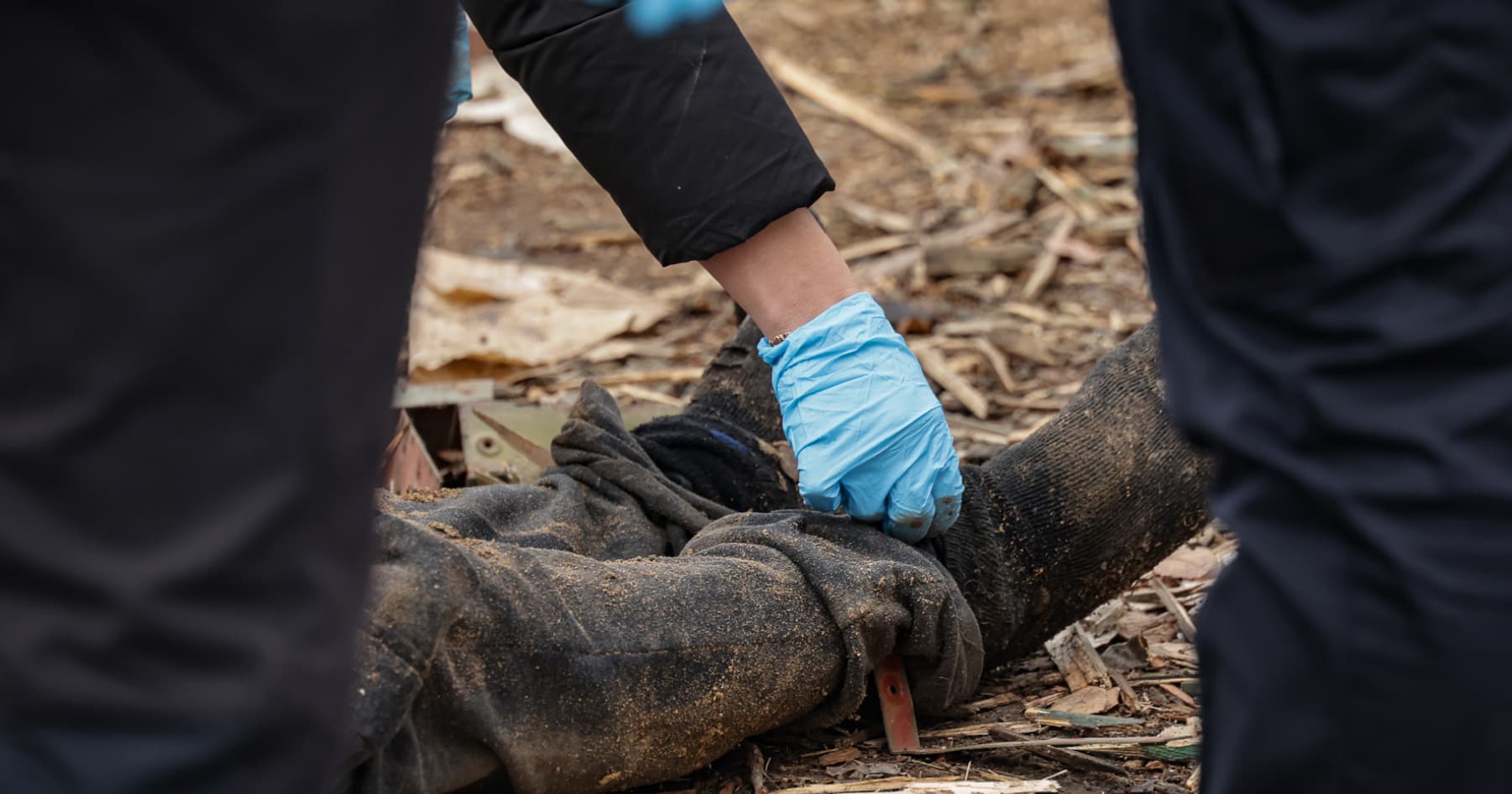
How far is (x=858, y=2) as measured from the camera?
9.09 meters

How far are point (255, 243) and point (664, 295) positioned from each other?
3.71 meters

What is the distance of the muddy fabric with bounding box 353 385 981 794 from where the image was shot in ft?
4.76

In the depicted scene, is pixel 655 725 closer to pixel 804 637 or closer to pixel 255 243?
pixel 804 637

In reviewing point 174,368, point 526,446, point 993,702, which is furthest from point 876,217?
point 174,368

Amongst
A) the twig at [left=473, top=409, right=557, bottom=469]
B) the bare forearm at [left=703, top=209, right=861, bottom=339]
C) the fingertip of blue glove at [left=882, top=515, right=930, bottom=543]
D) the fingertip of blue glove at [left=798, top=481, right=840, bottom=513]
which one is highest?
the bare forearm at [left=703, top=209, right=861, bottom=339]

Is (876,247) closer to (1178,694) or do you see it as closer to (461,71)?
(461,71)

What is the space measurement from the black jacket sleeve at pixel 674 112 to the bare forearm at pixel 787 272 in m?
0.06

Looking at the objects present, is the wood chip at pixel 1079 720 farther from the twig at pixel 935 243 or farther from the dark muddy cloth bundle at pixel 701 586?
the twig at pixel 935 243

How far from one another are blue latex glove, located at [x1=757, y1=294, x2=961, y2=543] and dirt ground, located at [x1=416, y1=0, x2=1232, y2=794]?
324 millimetres

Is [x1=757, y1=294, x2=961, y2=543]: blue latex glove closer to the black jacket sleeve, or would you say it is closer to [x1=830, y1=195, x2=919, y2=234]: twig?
the black jacket sleeve

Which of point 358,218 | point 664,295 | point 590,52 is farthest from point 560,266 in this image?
point 358,218

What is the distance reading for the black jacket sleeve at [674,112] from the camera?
6.66 feet

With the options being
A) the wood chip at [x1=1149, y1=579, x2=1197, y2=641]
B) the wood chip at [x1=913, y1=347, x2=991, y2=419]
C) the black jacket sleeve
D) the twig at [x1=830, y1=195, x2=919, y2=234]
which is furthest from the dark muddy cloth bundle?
the twig at [x1=830, y1=195, x2=919, y2=234]

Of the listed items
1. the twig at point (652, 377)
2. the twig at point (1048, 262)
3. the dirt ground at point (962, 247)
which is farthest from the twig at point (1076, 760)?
the twig at point (1048, 262)
